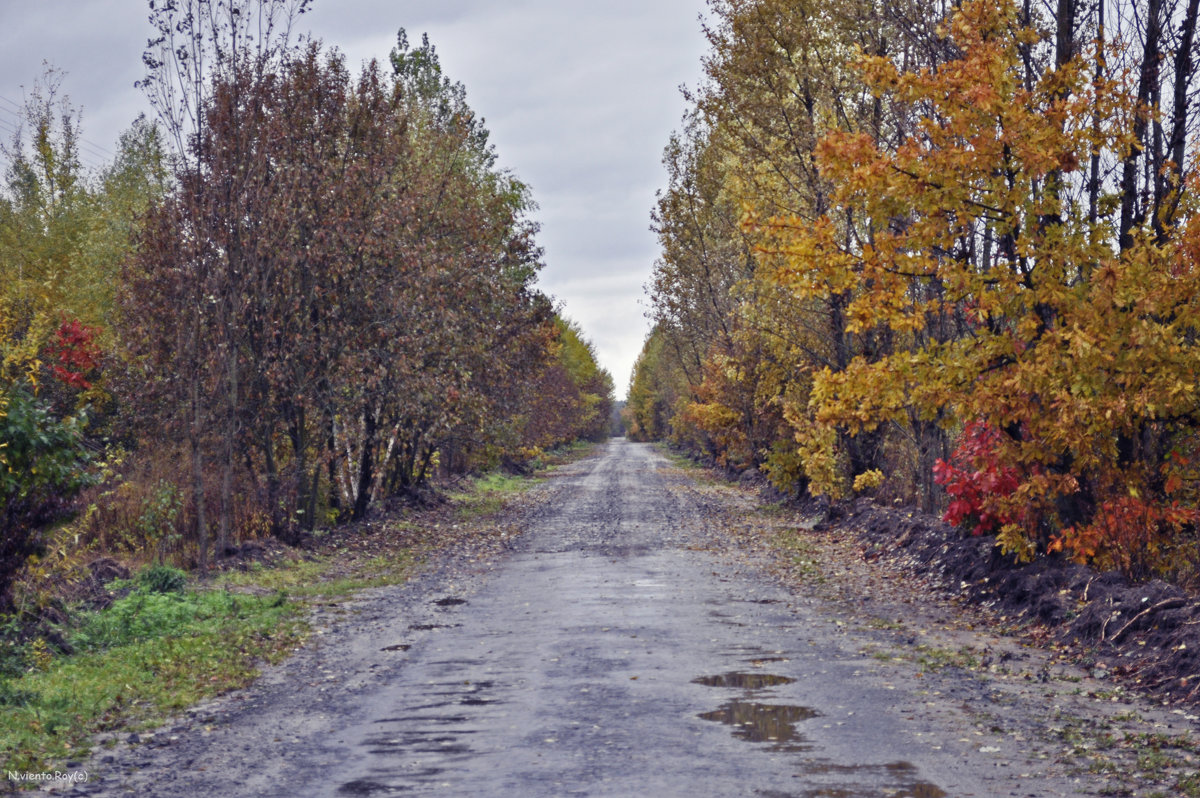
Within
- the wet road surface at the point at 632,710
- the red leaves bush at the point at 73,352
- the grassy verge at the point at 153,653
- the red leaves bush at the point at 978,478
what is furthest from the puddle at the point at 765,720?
the red leaves bush at the point at 73,352

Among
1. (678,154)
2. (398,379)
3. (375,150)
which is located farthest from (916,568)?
(678,154)

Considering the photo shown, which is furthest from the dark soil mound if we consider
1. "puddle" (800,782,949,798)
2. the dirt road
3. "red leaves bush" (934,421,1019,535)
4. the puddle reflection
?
"puddle" (800,782,949,798)

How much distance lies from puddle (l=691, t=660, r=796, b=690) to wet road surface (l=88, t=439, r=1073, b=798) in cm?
2

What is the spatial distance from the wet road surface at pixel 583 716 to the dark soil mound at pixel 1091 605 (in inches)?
79.5

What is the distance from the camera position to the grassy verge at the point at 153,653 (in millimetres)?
7566

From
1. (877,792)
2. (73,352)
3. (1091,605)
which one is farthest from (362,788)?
(73,352)

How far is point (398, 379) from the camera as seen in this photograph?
21.5 metres

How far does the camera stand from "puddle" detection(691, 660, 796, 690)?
8595 millimetres

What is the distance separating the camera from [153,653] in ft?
33.0

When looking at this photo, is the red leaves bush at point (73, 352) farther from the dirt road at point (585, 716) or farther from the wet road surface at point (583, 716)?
the wet road surface at point (583, 716)

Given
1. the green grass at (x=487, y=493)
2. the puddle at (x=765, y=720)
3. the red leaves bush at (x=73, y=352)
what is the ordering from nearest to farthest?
the puddle at (x=765, y=720), the red leaves bush at (x=73, y=352), the green grass at (x=487, y=493)

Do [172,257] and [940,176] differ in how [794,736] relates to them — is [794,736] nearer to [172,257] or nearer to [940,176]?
[940,176]

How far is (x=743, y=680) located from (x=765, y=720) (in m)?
1.33

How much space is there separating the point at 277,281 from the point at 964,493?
1132cm
